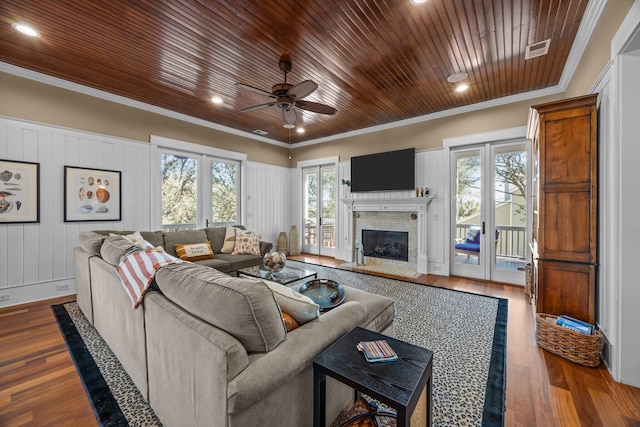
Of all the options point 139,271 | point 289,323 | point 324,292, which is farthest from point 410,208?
point 139,271

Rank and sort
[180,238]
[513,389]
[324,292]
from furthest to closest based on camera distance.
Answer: [180,238]
[324,292]
[513,389]

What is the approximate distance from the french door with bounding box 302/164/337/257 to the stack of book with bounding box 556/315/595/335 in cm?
445

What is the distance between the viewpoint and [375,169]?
5484 mm

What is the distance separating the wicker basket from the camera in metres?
2.05

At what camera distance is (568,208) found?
2375 millimetres

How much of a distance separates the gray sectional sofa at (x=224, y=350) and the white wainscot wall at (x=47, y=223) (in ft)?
9.79

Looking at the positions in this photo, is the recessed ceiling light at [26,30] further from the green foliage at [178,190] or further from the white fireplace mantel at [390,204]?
the white fireplace mantel at [390,204]

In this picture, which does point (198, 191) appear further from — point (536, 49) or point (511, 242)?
point (511, 242)

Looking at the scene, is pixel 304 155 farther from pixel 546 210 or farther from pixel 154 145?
pixel 546 210

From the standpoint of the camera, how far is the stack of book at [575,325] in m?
2.13

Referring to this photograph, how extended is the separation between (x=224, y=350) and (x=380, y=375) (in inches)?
24.7

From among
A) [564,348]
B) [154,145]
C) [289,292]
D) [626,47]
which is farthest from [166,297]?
[154,145]

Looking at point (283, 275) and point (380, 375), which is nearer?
point (380, 375)

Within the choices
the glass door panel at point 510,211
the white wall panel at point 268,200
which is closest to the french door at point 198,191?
the white wall panel at point 268,200
